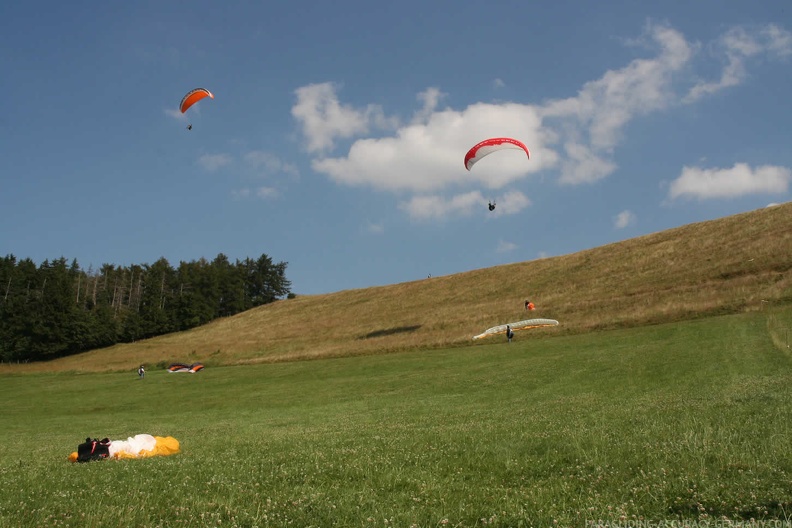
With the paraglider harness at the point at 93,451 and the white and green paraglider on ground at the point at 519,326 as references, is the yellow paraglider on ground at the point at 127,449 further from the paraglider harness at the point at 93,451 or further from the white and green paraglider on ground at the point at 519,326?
the white and green paraglider on ground at the point at 519,326

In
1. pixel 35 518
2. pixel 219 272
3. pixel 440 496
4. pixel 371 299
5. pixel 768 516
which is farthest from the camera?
pixel 219 272

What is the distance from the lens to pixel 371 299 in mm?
101188

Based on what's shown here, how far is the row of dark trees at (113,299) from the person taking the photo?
353ft

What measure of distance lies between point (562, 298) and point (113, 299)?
126754mm

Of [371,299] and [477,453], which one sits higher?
[371,299]

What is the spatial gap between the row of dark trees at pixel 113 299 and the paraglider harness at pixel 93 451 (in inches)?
4349

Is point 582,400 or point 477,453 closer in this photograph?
point 477,453

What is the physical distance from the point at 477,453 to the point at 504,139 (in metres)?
34.8

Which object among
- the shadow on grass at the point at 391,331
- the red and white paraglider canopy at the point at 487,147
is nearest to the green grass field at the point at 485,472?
the red and white paraglider canopy at the point at 487,147

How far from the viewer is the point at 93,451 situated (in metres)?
13.8

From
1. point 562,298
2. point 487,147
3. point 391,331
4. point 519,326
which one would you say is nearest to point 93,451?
point 487,147

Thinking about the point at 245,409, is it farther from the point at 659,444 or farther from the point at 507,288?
the point at 507,288

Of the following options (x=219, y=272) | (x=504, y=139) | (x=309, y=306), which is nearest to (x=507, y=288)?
(x=504, y=139)

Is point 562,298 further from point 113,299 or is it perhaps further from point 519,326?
point 113,299
